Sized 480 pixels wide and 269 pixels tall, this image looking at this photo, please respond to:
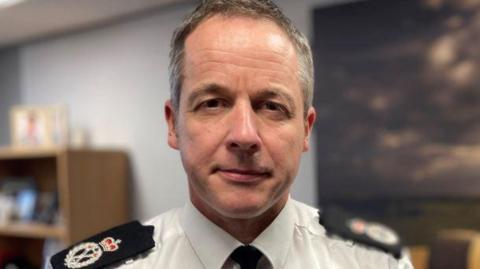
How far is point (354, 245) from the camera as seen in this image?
34.0 inches

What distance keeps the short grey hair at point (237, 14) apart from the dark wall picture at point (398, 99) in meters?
1.34

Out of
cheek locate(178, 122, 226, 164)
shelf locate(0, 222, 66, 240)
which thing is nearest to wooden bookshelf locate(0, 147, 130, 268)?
shelf locate(0, 222, 66, 240)

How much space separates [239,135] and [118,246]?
0.34m

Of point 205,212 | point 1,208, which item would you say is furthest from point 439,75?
point 1,208

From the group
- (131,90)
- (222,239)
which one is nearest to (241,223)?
(222,239)

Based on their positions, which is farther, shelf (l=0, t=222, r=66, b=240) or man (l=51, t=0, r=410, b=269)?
shelf (l=0, t=222, r=66, b=240)

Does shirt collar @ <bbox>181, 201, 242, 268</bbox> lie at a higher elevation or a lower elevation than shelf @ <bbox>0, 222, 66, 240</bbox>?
higher

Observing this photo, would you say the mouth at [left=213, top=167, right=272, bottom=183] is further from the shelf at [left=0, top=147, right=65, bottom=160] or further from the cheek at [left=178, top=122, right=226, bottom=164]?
the shelf at [left=0, top=147, right=65, bottom=160]

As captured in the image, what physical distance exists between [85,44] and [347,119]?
1.67 meters

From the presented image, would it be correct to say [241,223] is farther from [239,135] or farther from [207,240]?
[239,135]

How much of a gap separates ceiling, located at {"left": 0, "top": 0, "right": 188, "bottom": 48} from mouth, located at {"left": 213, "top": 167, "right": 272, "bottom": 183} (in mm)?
1900

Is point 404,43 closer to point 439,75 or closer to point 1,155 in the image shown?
point 439,75

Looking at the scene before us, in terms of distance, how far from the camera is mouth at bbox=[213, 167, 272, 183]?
0.69 meters

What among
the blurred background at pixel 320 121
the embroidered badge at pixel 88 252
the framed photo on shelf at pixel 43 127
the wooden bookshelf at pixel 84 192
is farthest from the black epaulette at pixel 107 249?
the framed photo on shelf at pixel 43 127
